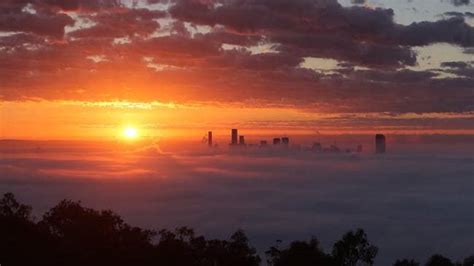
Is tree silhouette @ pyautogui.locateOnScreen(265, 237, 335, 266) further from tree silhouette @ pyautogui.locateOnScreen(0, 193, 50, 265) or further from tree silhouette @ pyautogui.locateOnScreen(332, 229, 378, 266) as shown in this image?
tree silhouette @ pyautogui.locateOnScreen(0, 193, 50, 265)

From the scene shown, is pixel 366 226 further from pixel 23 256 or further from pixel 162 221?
pixel 23 256

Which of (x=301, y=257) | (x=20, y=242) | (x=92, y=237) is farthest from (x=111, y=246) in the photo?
(x=301, y=257)

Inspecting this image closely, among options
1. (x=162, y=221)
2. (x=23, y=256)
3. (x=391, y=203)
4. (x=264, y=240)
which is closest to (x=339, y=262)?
(x=23, y=256)

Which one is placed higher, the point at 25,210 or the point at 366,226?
the point at 25,210

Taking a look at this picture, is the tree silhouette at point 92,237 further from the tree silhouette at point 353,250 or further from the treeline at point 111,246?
the tree silhouette at point 353,250

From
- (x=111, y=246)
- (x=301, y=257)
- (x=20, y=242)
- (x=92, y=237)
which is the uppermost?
(x=20, y=242)

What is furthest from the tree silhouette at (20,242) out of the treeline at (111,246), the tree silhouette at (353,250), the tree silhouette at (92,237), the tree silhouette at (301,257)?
the tree silhouette at (353,250)

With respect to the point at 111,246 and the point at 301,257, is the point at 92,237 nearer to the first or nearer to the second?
the point at 111,246

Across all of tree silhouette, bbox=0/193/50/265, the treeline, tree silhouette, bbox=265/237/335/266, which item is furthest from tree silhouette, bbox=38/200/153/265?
tree silhouette, bbox=265/237/335/266
